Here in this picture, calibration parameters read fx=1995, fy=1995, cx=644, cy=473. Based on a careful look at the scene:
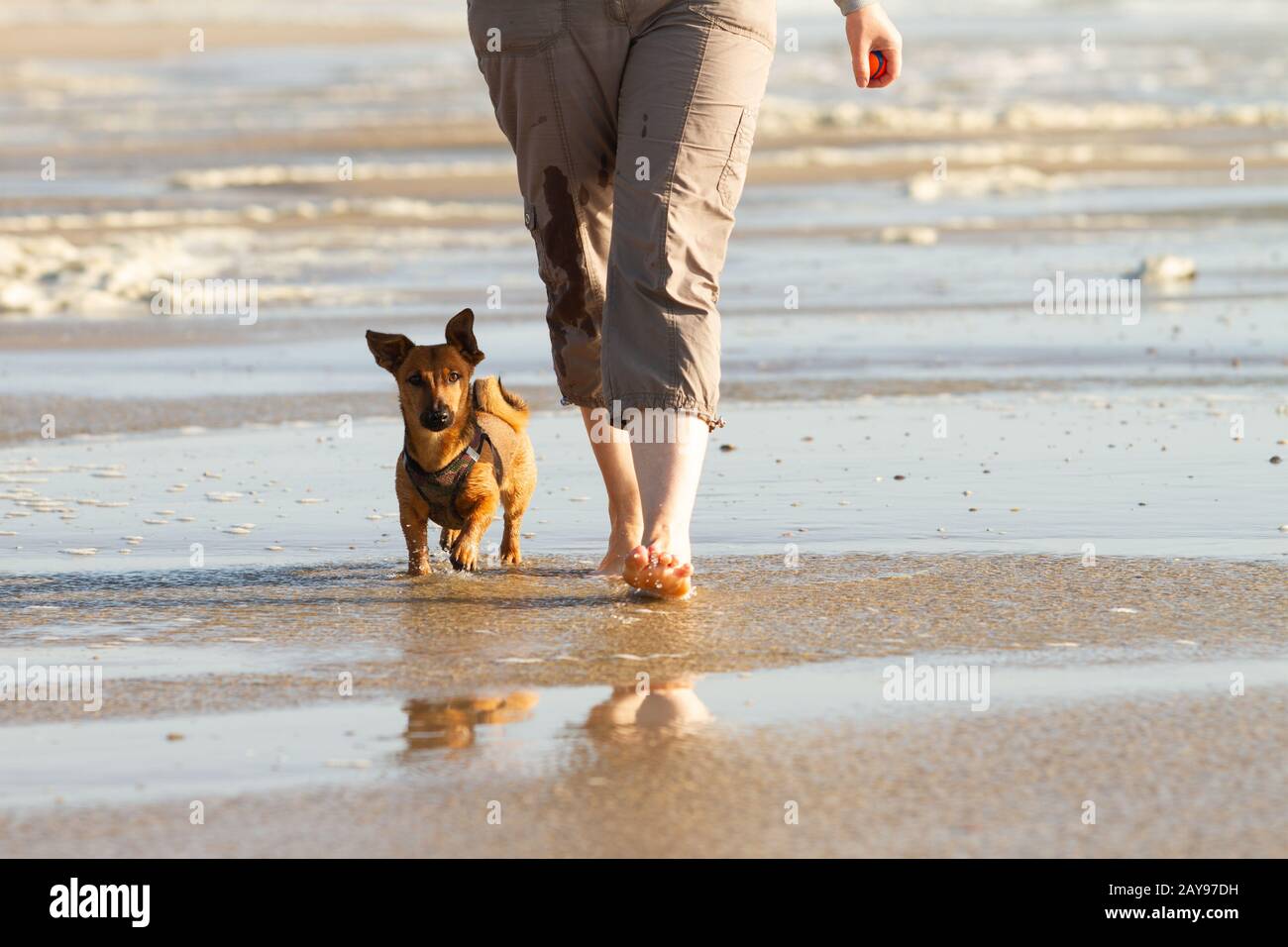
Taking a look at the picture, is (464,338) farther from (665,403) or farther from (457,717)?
(457,717)

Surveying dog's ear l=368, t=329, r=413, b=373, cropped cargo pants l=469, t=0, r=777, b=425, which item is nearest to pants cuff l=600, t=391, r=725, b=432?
cropped cargo pants l=469, t=0, r=777, b=425

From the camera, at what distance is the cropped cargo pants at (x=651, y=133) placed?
13.9 ft

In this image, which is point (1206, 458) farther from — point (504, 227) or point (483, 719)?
point (504, 227)

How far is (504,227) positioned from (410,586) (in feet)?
32.1

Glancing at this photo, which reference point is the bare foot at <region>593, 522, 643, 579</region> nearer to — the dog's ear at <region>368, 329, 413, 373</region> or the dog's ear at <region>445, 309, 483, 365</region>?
the dog's ear at <region>445, 309, 483, 365</region>

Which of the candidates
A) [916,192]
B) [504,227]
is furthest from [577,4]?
[916,192]

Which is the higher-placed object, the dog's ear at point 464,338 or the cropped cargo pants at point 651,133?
the cropped cargo pants at point 651,133

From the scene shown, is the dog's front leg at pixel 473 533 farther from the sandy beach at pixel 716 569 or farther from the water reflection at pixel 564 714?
the water reflection at pixel 564 714

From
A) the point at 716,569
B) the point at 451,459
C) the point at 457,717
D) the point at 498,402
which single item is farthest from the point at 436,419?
the point at 457,717

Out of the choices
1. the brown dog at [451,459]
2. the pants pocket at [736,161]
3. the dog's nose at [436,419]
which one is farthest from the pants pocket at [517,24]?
the dog's nose at [436,419]

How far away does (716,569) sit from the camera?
4641 mm

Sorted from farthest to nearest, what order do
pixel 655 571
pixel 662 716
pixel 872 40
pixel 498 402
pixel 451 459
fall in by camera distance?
pixel 498 402
pixel 451 459
pixel 872 40
pixel 655 571
pixel 662 716

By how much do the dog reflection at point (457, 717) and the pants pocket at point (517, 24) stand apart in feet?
5.10

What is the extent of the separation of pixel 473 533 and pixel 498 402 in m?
0.59
